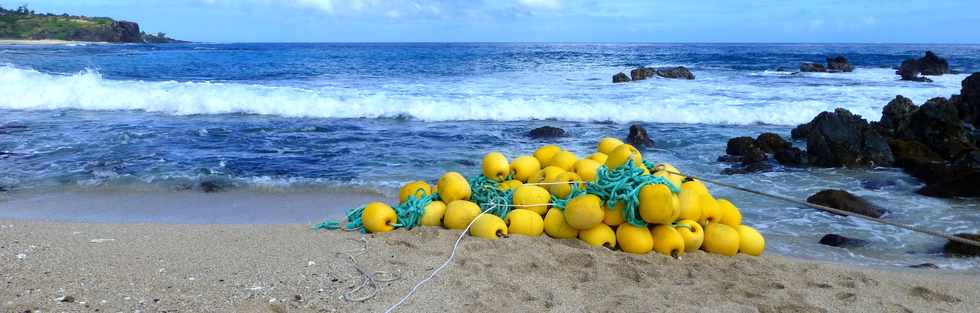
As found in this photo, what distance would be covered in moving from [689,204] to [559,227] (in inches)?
36.6

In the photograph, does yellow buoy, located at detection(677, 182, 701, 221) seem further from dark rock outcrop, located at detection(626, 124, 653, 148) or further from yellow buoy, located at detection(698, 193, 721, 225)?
dark rock outcrop, located at detection(626, 124, 653, 148)

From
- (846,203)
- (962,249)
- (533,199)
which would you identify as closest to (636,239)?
(533,199)

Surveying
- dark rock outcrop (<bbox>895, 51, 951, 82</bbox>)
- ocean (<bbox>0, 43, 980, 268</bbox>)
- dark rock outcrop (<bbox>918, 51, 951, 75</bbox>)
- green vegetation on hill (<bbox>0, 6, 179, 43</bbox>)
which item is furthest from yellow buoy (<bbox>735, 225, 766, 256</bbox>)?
green vegetation on hill (<bbox>0, 6, 179, 43</bbox>)

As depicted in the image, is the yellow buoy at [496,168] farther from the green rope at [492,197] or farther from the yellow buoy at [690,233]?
the yellow buoy at [690,233]

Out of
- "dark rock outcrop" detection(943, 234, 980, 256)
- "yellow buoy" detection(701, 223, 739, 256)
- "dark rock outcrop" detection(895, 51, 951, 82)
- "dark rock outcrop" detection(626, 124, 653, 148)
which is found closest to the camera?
"yellow buoy" detection(701, 223, 739, 256)

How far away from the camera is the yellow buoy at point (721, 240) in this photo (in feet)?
15.9

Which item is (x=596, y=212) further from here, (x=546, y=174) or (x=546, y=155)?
(x=546, y=155)

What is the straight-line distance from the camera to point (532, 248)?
15.4 ft

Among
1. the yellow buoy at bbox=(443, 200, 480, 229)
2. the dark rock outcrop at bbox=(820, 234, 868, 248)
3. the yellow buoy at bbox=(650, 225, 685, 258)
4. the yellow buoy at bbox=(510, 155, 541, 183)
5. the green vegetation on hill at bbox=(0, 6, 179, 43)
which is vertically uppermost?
the green vegetation on hill at bbox=(0, 6, 179, 43)

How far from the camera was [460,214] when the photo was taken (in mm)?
5043

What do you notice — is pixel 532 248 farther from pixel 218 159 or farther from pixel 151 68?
pixel 151 68

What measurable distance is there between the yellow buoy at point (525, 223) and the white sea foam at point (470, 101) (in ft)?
34.9

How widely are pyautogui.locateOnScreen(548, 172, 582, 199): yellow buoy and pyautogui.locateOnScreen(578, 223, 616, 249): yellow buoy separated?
16.4 inches

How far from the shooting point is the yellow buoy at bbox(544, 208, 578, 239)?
4.93m
